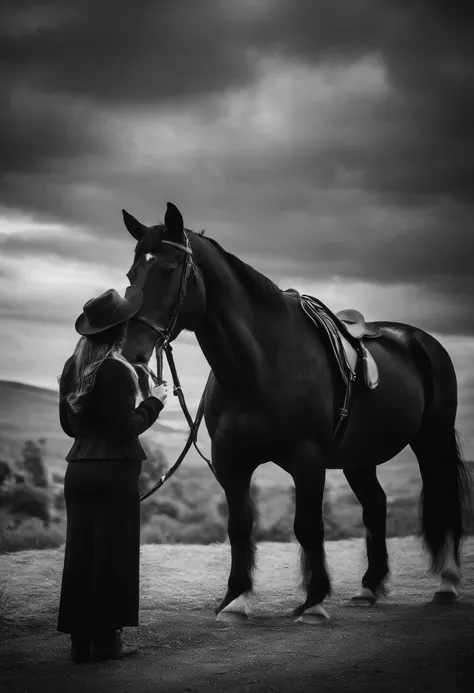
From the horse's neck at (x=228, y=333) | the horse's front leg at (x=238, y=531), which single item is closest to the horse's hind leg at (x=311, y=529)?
the horse's front leg at (x=238, y=531)

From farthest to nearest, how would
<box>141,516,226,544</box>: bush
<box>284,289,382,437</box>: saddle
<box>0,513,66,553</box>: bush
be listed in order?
<box>141,516,226,544</box>: bush → <box>0,513,66,553</box>: bush → <box>284,289,382,437</box>: saddle

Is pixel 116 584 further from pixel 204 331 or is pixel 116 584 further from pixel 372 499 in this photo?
pixel 372 499

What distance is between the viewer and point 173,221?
485cm

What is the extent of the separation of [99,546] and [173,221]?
78.5 inches

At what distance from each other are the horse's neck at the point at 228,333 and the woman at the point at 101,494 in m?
0.85

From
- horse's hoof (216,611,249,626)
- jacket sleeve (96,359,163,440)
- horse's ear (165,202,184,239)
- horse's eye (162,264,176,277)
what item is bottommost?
horse's hoof (216,611,249,626)

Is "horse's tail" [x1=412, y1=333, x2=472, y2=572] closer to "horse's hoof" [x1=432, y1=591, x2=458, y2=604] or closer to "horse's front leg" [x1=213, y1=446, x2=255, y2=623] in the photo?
"horse's hoof" [x1=432, y1=591, x2=458, y2=604]

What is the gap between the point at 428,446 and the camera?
Answer: 700 cm

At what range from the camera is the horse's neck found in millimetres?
5145

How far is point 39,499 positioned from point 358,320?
15.9 feet

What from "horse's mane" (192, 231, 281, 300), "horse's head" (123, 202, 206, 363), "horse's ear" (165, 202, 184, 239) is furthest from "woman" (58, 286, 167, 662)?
"horse's mane" (192, 231, 281, 300)

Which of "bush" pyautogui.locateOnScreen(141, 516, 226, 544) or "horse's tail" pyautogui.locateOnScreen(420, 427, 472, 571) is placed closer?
"horse's tail" pyautogui.locateOnScreen(420, 427, 472, 571)

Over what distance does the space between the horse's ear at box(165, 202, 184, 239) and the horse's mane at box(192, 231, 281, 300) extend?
440 mm

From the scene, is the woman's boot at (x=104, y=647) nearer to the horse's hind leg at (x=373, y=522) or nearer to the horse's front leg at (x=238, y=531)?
the horse's front leg at (x=238, y=531)
